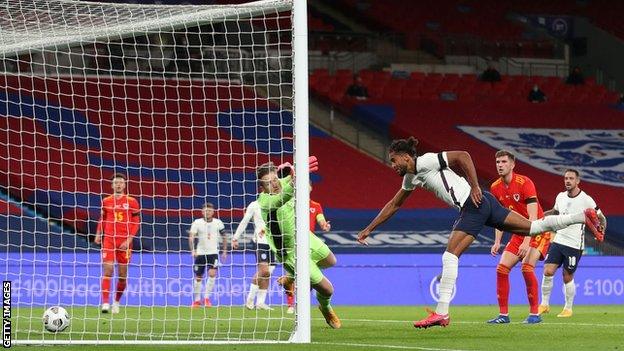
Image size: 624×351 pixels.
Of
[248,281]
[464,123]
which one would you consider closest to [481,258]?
[248,281]

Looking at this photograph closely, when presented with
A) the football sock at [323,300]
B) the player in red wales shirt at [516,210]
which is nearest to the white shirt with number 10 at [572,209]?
the player in red wales shirt at [516,210]

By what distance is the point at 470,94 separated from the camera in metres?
35.4

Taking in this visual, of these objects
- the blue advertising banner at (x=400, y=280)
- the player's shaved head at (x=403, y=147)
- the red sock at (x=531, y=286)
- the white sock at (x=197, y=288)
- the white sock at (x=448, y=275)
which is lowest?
the blue advertising banner at (x=400, y=280)

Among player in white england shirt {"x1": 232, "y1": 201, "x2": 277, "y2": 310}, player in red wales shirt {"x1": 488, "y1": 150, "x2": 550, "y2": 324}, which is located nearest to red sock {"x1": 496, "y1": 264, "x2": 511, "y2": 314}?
player in red wales shirt {"x1": 488, "y1": 150, "x2": 550, "y2": 324}

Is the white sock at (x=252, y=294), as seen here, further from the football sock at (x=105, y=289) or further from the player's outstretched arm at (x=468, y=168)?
the player's outstretched arm at (x=468, y=168)

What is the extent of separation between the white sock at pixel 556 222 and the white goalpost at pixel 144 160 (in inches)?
101

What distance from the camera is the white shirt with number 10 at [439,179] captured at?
1223 centimetres

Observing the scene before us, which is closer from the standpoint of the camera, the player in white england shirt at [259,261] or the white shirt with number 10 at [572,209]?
the white shirt with number 10 at [572,209]

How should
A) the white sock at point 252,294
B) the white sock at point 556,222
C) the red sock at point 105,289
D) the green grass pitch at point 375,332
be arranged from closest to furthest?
the green grass pitch at point 375,332, the white sock at point 556,222, the red sock at point 105,289, the white sock at point 252,294

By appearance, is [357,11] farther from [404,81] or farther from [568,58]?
[568,58]

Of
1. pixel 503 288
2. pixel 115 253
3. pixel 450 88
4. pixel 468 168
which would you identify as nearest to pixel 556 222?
pixel 468 168

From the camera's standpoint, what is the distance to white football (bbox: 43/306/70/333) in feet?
38.3

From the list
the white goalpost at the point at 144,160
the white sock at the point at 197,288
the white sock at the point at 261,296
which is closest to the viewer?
the white goalpost at the point at 144,160

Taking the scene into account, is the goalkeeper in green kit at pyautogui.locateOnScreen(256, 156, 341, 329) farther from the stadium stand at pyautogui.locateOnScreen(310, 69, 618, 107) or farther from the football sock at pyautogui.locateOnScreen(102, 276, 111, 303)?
the stadium stand at pyautogui.locateOnScreen(310, 69, 618, 107)
